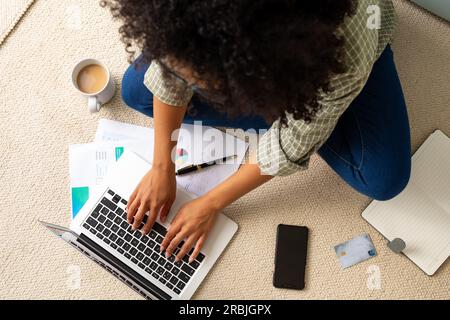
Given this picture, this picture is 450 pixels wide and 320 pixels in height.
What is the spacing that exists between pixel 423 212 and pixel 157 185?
56 centimetres

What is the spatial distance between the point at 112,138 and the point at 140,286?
329 mm

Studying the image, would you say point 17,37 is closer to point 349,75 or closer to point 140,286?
point 140,286

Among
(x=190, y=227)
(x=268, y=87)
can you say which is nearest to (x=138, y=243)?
(x=190, y=227)

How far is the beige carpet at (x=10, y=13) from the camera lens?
1.07 meters

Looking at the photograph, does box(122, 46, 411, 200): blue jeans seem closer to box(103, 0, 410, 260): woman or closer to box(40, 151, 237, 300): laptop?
box(103, 0, 410, 260): woman

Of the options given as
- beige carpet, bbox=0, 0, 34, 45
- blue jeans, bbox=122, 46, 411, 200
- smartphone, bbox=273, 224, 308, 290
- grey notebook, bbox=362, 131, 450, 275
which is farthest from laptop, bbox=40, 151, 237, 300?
beige carpet, bbox=0, 0, 34, 45

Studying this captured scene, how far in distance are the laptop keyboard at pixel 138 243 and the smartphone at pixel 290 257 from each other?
160mm

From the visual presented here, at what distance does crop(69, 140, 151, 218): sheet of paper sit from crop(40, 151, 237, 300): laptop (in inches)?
1.5

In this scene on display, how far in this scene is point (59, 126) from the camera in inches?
40.3

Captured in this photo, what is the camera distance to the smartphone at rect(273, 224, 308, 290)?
3.04ft

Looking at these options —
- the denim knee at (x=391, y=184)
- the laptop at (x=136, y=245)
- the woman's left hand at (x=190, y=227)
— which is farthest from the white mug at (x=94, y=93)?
the denim knee at (x=391, y=184)

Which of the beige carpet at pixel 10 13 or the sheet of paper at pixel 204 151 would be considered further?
the beige carpet at pixel 10 13

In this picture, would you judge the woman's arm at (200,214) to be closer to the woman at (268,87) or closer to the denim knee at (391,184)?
the woman at (268,87)

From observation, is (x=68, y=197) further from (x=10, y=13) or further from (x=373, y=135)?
(x=373, y=135)
